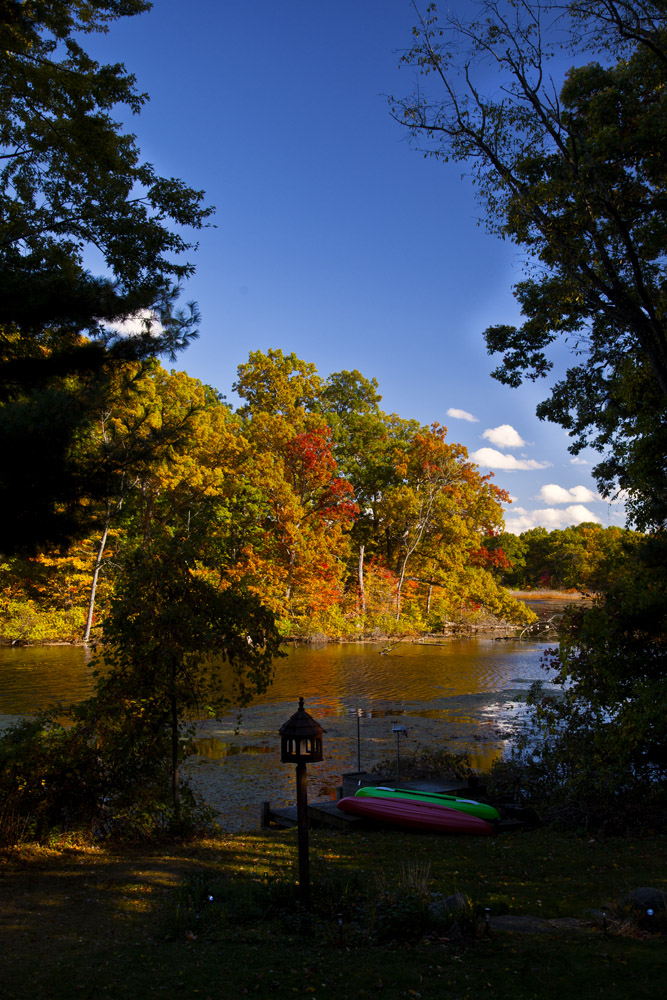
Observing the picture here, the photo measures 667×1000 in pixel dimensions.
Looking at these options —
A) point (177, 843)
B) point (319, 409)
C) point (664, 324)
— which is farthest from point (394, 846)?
point (319, 409)

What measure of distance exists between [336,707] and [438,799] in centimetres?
917

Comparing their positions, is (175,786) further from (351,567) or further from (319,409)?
(319,409)

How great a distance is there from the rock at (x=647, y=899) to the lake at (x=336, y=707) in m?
4.88

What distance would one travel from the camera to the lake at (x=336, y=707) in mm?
12086

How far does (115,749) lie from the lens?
7777 millimetres

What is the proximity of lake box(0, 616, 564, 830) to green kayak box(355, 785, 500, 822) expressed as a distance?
1475 millimetres

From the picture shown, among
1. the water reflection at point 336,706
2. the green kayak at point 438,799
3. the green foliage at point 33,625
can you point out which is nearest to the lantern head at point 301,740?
the water reflection at point 336,706

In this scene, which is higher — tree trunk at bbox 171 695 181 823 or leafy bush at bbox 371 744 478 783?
tree trunk at bbox 171 695 181 823

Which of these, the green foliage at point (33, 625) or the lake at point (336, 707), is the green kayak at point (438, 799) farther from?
the green foliage at point (33, 625)

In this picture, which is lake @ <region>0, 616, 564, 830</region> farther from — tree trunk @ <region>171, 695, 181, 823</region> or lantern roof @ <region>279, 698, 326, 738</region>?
lantern roof @ <region>279, 698, 326, 738</region>

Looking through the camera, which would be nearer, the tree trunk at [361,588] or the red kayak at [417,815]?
the red kayak at [417,815]

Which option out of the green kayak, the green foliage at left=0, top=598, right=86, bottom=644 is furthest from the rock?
the green foliage at left=0, top=598, right=86, bottom=644

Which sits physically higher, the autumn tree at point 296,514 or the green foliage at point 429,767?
the autumn tree at point 296,514

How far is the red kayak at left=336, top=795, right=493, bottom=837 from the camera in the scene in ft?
29.9
